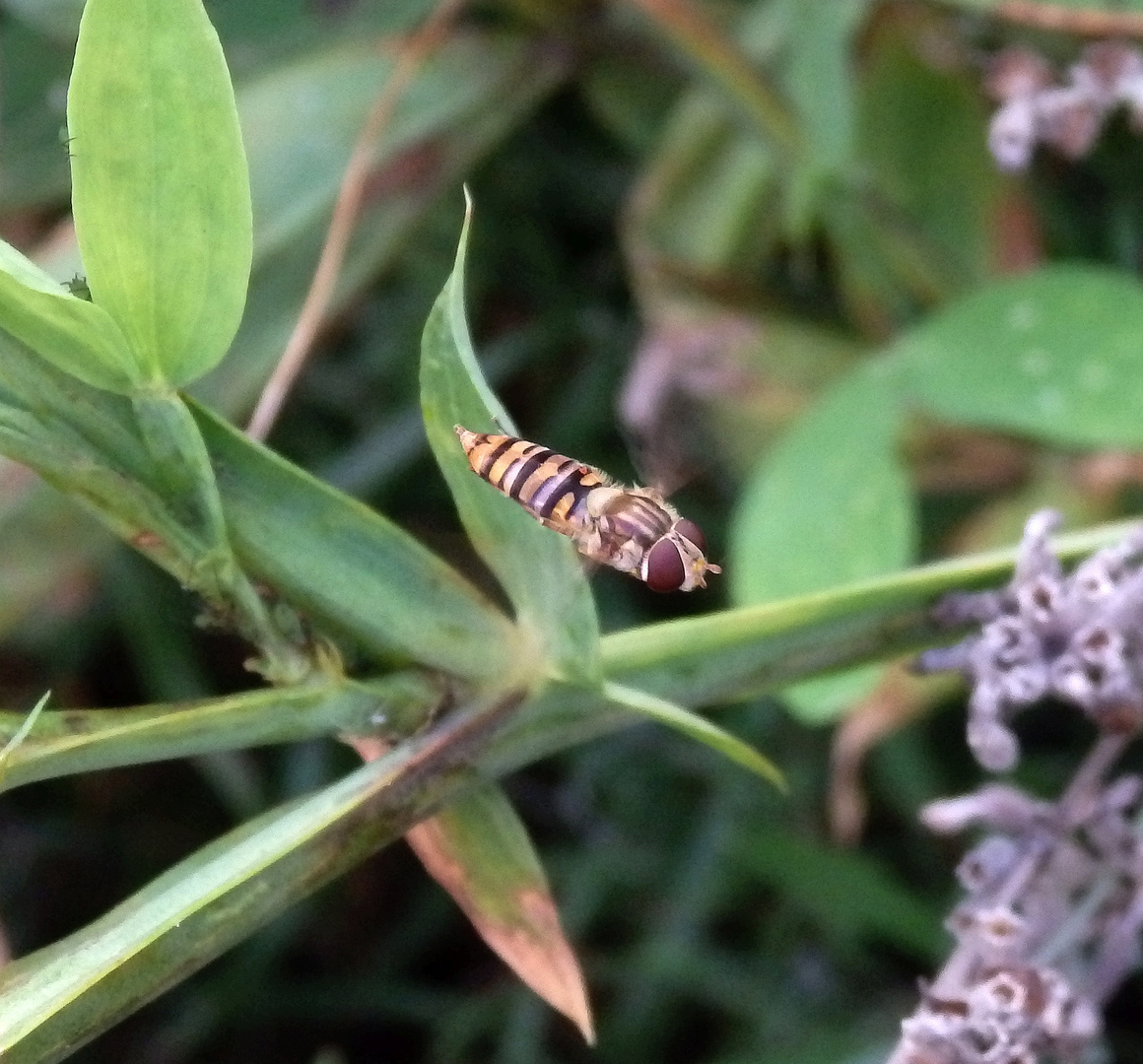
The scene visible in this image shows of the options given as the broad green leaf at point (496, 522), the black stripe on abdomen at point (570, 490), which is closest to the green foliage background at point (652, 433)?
the black stripe on abdomen at point (570, 490)

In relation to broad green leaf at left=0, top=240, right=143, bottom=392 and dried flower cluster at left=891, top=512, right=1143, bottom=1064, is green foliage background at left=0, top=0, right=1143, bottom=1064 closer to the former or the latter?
dried flower cluster at left=891, top=512, right=1143, bottom=1064

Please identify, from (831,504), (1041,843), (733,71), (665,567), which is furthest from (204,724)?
(733,71)

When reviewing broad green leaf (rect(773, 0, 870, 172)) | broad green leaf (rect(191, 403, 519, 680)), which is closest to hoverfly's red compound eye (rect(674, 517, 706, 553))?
broad green leaf (rect(191, 403, 519, 680))

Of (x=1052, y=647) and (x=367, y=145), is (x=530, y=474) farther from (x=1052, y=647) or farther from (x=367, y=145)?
(x=367, y=145)

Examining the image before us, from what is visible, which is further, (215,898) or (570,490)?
(570,490)

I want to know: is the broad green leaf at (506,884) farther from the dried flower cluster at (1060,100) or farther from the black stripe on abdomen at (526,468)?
the dried flower cluster at (1060,100)

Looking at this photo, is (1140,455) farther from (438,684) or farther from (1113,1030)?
(438,684)
